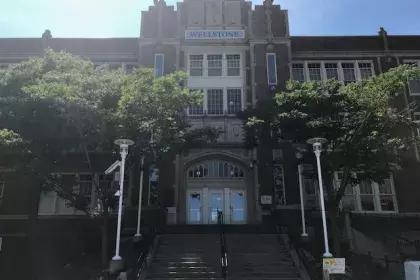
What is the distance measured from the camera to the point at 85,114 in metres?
14.4

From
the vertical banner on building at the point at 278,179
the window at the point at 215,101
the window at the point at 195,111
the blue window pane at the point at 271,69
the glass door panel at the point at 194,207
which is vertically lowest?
the glass door panel at the point at 194,207

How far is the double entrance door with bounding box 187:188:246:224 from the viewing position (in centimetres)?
2239

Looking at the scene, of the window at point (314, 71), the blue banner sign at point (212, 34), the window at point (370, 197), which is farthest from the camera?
the blue banner sign at point (212, 34)

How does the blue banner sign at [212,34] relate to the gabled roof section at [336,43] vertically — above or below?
above

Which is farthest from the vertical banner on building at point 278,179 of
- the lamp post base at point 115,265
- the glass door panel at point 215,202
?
the lamp post base at point 115,265

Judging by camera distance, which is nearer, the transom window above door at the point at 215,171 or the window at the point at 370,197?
the window at the point at 370,197

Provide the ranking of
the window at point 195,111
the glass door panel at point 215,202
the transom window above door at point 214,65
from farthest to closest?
the transom window above door at point 214,65, the window at point 195,111, the glass door panel at point 215,202

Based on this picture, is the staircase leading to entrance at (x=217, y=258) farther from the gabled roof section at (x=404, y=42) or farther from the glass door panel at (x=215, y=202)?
the gabled roof section at (x=404, y=42)

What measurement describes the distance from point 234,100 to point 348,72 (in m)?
7.50

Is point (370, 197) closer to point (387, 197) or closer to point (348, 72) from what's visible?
point (387, 197)

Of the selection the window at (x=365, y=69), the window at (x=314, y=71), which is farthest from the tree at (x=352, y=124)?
the window at (x=365, y=69)

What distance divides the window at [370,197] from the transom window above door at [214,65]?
8.96 metres

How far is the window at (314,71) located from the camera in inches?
969

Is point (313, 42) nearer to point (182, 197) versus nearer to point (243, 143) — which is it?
point (243, 143)
